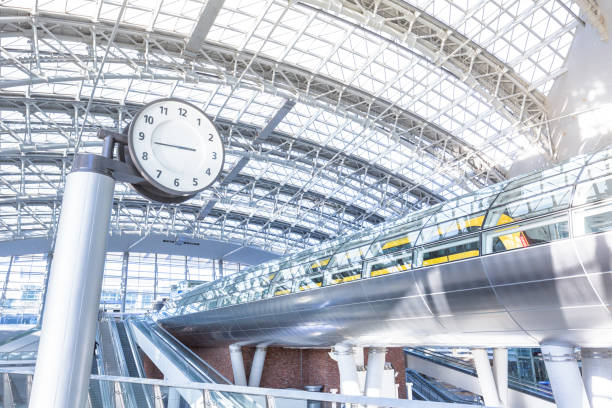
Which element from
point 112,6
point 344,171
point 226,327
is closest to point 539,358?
point 344,171

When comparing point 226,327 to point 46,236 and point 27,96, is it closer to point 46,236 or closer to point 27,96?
point 27,96

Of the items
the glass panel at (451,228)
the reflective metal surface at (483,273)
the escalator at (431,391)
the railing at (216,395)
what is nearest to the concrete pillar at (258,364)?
the escalator at (431,391)

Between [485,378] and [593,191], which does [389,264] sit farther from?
[485,378]

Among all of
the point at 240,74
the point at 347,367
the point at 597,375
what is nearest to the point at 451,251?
the point at 597,375

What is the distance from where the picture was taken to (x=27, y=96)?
75.9 feet

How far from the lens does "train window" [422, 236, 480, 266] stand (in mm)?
10797

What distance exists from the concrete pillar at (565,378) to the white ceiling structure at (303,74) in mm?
15233

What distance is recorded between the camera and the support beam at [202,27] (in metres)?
18.2

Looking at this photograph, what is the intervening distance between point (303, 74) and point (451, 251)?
16.3 metres

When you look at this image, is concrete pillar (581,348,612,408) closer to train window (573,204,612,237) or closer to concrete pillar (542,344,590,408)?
concrete pillar (542,344,590,408)

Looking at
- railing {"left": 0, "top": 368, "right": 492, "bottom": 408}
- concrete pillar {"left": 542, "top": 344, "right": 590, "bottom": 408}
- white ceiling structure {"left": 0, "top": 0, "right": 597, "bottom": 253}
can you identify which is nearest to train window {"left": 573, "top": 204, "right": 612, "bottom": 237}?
concrete pillar {"left": 542, "top": 344, "right": 590, "bottom": 408}

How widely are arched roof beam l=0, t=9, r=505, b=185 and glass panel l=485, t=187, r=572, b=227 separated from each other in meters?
15.9

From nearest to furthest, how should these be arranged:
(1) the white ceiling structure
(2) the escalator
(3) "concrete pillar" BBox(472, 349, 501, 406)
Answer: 1. (3) "concrete pillar" BBox(472, 349, 501, 406)
2. (1) the white ceiling structure
3. (2) the escalator

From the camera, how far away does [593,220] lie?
343 inches
